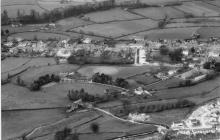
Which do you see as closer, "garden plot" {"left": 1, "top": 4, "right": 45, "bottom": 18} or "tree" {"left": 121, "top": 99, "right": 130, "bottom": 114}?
"tree" {"left": 121, "top": 99, "right": 130, "bottom": 114}

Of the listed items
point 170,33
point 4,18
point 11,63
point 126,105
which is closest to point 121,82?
point 126,105

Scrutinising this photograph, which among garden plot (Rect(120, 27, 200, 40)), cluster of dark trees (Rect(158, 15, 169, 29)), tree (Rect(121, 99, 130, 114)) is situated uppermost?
cluster of dark trees (Rect(158, 15, 169, 29))

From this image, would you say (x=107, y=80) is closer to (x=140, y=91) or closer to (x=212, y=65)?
(x=140, y=91)

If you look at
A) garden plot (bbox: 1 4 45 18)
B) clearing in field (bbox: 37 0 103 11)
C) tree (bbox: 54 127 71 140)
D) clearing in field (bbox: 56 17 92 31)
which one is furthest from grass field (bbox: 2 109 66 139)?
clearing in field (bbox: 37 0 103 11)

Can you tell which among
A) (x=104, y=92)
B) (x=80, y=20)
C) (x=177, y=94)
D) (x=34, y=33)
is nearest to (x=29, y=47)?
(x=34, y=33)

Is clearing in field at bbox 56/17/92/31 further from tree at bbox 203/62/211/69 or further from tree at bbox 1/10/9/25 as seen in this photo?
tree at bbox 203/62/211/69
